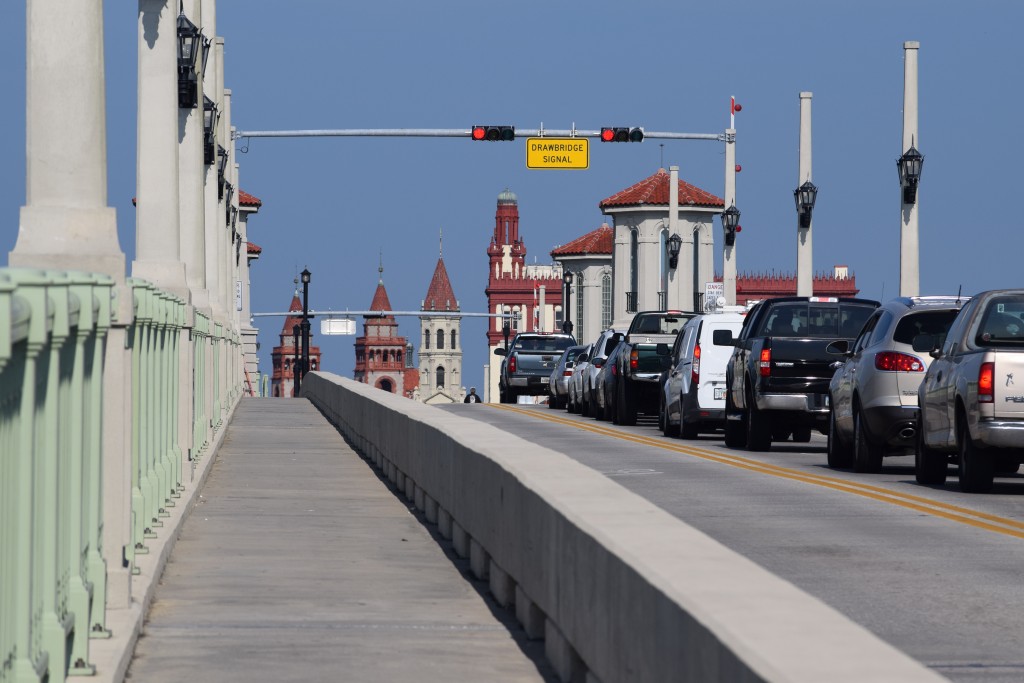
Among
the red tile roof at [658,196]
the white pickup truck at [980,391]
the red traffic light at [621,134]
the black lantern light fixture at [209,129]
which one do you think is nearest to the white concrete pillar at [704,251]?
the red tile roof at [658,196]

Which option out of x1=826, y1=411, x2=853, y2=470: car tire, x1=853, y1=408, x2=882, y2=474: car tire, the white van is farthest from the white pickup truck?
the white van

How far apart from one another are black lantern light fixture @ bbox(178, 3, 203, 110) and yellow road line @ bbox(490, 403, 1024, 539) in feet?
24.8

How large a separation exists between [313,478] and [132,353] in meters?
11.4

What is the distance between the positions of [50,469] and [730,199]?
161ft

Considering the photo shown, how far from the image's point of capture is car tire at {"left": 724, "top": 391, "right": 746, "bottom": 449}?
27.7 m

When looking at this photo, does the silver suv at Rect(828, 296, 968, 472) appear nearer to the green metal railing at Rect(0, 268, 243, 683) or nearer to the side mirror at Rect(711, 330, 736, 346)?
the side mirror at Rect(711, 330, 736, 346)

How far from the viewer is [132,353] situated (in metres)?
11.3

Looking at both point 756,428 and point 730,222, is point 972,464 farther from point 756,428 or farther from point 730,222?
point 730,222

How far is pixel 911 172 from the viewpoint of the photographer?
39.0m

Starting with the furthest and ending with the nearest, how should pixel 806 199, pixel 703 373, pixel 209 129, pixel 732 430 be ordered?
pixel 806 199 < pixel 209 129 < pixel 703 373 < pixel 732 430

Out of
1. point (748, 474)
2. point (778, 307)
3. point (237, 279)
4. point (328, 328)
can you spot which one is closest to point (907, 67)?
point (778, 307)

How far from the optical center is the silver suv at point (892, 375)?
20.8m

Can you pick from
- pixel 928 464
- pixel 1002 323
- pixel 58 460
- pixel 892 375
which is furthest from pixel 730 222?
pixel 58 460

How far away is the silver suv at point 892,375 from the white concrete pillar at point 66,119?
10307 mm
